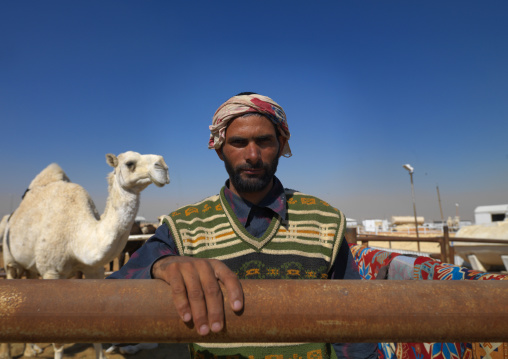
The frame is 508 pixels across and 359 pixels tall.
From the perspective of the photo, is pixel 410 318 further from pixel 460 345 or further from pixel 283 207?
pixel 460 345

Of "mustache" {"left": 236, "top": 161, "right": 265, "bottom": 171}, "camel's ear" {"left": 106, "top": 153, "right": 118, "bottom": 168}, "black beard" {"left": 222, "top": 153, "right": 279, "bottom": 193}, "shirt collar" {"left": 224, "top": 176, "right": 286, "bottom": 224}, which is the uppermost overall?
"camel's ear" {"left": 106, "top": 153, "right": 118, "bottom": 168}

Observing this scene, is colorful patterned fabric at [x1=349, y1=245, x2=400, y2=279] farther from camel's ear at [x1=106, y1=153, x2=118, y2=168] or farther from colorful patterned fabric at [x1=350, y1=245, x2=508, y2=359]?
camel's ear at [x1=106, y1=153, x2=118, y2=168]

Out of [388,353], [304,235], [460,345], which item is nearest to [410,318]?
[304,235]

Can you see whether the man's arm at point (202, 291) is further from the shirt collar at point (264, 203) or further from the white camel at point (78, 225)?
the white camel at point (78, 225)

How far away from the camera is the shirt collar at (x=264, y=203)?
1.65m

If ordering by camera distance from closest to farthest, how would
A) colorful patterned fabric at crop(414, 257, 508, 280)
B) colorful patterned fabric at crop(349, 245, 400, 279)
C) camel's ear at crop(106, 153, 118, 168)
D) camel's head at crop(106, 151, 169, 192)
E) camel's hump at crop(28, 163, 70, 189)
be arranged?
colorful patterned fabric at crop(414, 257, 508, 280), colorful patterned fabric at crop(349, 245, 400, 279), camel's head at crop(106, 151, 169, 192), camel's ear at crop(106, 153, 118, 168), camel's hump at crop(28, 163, 70, 189)

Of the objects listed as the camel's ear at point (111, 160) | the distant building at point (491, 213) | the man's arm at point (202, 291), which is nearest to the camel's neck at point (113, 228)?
the camel's ear at point (111, 160)

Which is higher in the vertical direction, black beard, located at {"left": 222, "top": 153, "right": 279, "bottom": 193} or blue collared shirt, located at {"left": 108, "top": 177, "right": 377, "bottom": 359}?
black beard, located at {"left": 222, "top": 153, "right": 279, "bottom": 193}

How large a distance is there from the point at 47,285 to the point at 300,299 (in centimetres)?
52

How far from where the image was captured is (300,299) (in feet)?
2.10

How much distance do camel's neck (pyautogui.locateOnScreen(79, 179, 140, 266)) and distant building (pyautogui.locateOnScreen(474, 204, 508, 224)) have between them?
92.9 feet

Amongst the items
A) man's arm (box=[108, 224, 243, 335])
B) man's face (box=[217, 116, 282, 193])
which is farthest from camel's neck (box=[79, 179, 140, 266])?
man's arm (box=[108, 224, 243, 335])

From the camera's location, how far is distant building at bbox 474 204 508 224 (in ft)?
81.9

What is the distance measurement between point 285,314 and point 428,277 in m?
1.81
